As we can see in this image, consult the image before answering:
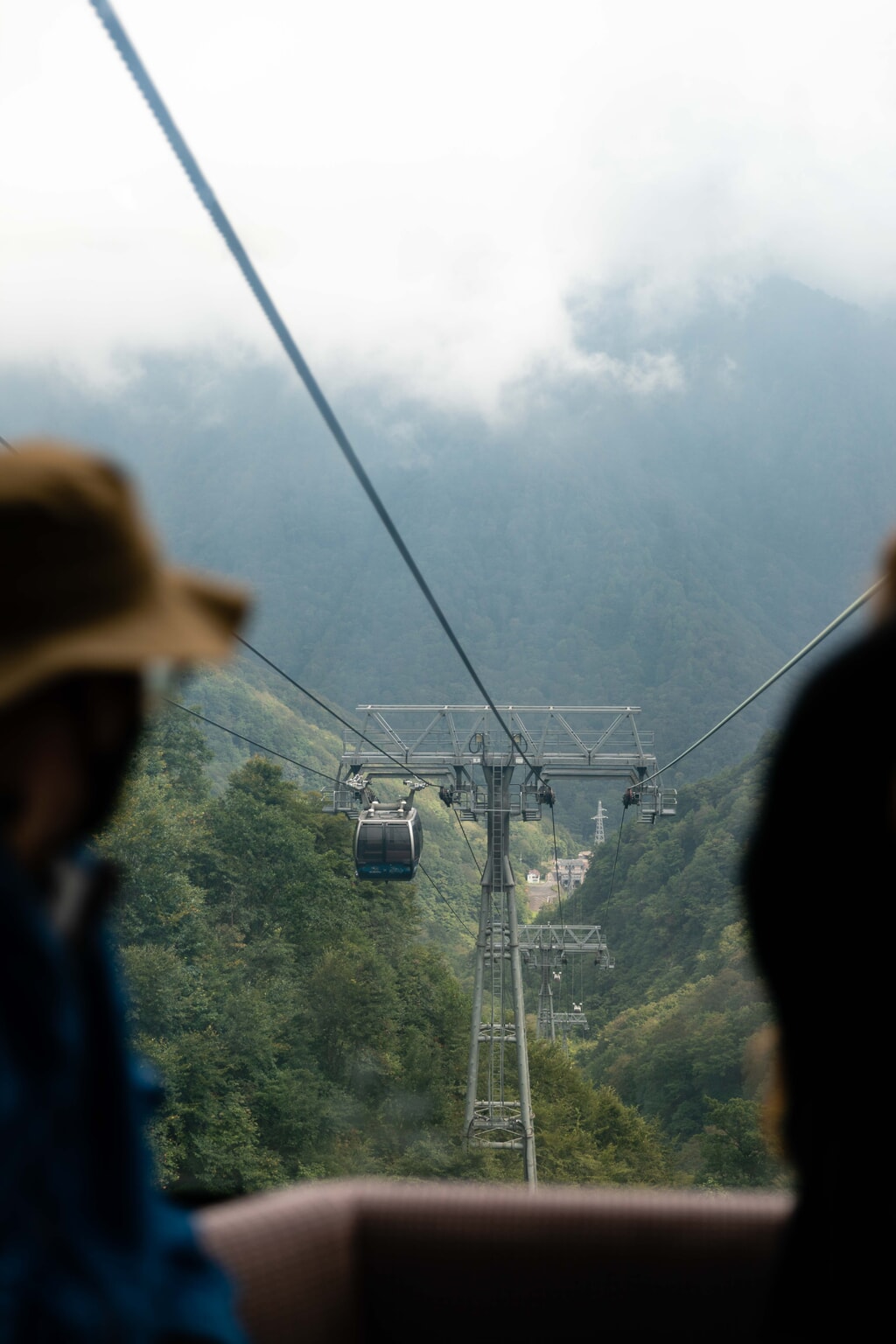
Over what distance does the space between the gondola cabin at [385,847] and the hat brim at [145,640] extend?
36.3 feet

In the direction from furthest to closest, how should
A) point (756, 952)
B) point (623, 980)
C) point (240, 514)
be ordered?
point (240, 514)
point (623, 980)
point (756, 952)

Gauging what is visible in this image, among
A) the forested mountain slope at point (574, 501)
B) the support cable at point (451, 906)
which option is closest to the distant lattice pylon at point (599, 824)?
the forested mountain slope at point (574, 501)

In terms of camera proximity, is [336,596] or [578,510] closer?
[336,596]

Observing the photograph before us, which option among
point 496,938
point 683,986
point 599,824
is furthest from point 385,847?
point 599,824

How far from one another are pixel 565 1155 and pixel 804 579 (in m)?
94.7

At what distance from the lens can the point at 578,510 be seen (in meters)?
129

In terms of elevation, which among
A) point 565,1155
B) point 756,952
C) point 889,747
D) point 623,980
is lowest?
point 565,1155

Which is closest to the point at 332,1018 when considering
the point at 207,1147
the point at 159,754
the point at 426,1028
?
the point at 426,1028

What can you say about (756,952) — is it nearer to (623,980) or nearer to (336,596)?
(623,980)

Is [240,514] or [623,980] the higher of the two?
[240,514]

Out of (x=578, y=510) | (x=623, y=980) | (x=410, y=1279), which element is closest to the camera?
(x=410, y=1279)

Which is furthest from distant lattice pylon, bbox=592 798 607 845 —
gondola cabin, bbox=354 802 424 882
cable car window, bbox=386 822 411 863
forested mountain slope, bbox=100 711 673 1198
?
cable car window, bbox=386 822 411 863

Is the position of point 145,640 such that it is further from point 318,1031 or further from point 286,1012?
point 318,1031

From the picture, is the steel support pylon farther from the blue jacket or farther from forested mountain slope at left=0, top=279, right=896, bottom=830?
forested mountain slope at left=0, top=279, right=896, bottom=830
